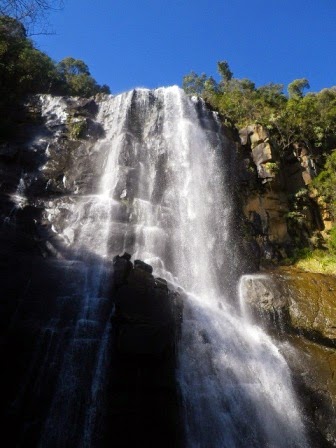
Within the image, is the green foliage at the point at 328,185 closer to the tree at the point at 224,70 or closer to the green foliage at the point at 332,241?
the green foliage at the point at 332,241

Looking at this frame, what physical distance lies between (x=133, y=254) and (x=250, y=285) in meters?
4.38

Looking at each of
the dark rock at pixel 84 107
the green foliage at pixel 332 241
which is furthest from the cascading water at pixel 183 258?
the green foliage at pixel 332 241

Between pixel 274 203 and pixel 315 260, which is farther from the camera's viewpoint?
pixel 274 203

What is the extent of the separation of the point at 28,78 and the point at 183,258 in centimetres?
1727

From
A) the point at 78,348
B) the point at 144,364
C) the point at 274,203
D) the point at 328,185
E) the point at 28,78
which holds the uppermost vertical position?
the point at 28,78

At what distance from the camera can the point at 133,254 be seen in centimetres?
1274

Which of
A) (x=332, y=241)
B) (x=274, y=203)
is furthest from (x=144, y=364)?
(x=332, y=241)

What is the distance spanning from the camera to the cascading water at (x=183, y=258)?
333 inches

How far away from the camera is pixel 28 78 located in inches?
904

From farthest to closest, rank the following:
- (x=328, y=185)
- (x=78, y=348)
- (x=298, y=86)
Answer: (x=298, y=86) < (x=328, y=185) < (x=78, y=348)

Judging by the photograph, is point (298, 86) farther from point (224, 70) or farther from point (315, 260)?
A: point (315, 260)

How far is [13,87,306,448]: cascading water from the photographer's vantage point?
8461mm

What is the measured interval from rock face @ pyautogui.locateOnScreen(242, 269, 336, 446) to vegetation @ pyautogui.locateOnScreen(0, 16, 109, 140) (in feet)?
39.7

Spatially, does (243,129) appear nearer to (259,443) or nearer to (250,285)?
(250,285)
